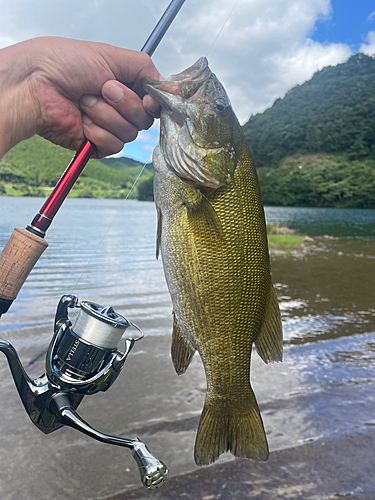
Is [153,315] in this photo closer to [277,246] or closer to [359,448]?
[359,448]

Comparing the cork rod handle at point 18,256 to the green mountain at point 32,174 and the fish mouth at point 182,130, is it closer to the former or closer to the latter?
the fish mouth at point 182,130

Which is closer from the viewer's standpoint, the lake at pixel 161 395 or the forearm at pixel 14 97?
the forearm at pixel 14 97

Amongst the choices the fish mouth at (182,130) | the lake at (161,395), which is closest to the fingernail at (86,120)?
the fish mouth at (182,130)

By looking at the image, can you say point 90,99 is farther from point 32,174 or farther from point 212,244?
point 32,174

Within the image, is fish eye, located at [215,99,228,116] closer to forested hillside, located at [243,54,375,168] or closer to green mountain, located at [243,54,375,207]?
green mountain, located at [243,54,375,207]

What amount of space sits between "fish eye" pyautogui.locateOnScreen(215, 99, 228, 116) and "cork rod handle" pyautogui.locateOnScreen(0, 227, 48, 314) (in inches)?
42.2

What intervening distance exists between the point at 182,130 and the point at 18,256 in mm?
990

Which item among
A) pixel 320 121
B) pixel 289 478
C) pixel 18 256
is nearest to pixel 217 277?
pixel 18 256

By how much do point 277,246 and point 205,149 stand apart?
14388 mm

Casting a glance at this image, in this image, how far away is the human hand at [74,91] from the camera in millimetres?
1602

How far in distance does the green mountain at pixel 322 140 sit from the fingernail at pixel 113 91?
241ft

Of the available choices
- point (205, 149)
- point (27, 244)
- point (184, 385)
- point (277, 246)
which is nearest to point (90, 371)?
point (27, 244)

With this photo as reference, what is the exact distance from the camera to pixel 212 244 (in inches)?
61.8

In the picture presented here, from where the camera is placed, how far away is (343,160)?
85812mm
